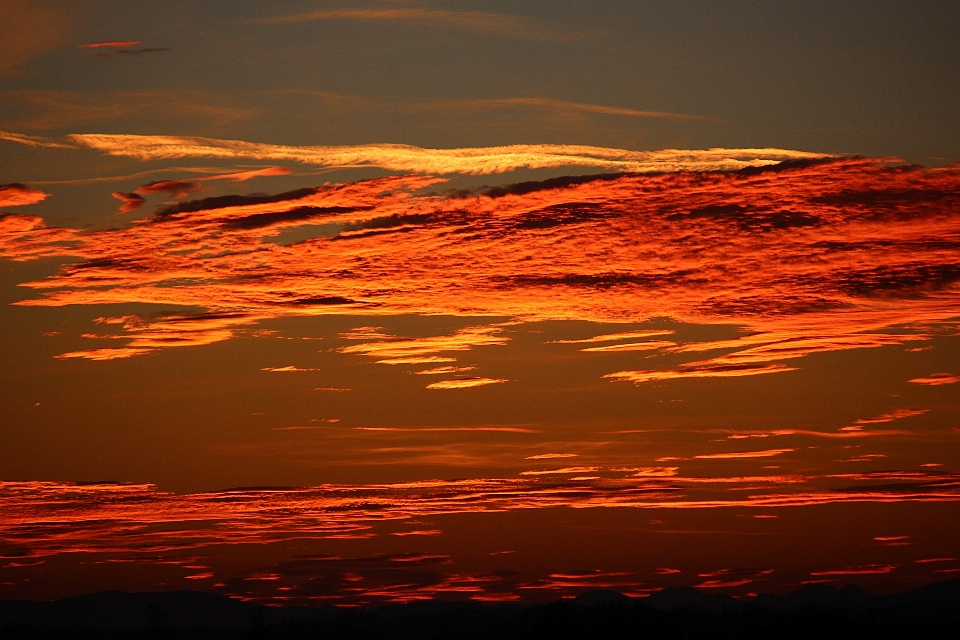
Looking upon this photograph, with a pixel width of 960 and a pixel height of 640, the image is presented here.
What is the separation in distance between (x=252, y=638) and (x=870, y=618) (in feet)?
135

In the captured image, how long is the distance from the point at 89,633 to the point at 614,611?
133 m

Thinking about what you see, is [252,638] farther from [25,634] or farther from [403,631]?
[403,631]

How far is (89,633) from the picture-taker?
17838cm

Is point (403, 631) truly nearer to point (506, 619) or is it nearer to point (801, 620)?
point (506, 619)

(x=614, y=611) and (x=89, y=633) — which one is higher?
(x=614, y=611)

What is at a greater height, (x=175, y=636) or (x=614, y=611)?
(x=614, y=611)

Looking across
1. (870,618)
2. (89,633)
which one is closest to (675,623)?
(870,618)

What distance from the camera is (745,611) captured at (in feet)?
237

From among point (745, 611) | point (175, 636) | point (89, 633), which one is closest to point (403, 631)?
point (175, 636)

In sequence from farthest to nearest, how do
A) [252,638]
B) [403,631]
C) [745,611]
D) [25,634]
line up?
[403,631], [25,634], [252,638], [745,611]

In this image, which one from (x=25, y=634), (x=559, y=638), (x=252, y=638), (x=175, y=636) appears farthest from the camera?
(x=175, y=636)

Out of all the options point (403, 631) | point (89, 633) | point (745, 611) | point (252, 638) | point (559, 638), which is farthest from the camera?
point (89, 633)

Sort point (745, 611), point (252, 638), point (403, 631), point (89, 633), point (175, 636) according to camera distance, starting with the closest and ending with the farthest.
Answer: point (745, 611) < point (252, 638) < point (403, 631) < point (175, 636) < point (89, 633)

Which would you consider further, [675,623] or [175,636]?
[175,636]
